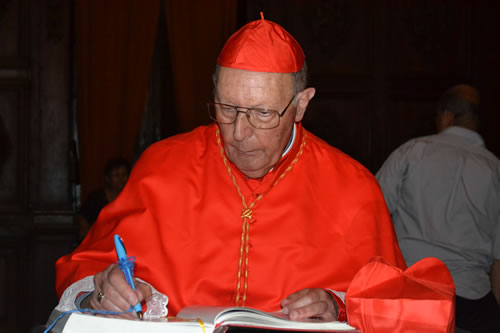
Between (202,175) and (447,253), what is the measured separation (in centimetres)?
185

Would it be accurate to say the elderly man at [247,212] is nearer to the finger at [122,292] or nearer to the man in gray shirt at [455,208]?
the finger at [122,292]

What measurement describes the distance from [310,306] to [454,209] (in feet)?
6.87

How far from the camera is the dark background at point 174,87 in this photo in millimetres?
5355

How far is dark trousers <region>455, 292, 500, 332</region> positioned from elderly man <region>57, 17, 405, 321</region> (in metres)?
1.32

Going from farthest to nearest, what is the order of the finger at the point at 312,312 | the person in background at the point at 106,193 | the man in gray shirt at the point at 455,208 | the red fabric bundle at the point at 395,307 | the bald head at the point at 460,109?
the person in background at the point at 106,193 < the bald head at the point at 460,109 < the man in gray shirt at the point at 455,208 < the finger at the point at 312,312 < the red fabric bundle at the point at 395,307

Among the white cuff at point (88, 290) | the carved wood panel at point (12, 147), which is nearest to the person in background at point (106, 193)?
the carved wood panel at point (12, 147)

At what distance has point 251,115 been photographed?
2.02 m

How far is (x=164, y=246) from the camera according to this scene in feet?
7.06

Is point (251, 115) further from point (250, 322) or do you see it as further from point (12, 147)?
point (12, 147)

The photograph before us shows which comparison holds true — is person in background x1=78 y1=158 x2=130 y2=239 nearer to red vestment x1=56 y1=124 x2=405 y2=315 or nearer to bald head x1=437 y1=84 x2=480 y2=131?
bald head x1=437 y1=84 x2=480 y2=131

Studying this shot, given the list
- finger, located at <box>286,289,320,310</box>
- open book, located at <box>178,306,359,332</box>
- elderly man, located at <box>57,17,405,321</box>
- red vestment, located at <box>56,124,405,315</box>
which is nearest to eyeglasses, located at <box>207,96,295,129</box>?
elderly man, located at <box>57,17,405,321</box>

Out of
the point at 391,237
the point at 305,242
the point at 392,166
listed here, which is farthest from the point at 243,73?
the point at 392,166

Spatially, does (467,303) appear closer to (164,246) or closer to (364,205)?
(364,205)

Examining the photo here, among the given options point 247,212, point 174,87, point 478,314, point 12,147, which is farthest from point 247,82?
point 12,147
